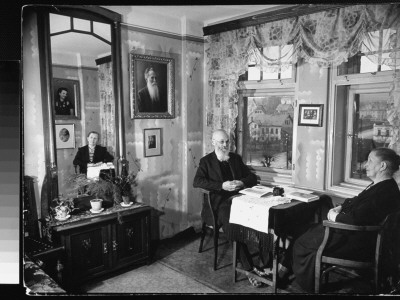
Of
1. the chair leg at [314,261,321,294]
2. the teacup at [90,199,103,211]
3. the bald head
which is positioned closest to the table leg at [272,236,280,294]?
the chair leg at [314,261,321,294]

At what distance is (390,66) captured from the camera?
1.84 m

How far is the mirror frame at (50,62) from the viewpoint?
1.88 meters

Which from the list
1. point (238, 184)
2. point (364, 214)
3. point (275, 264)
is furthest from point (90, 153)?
point (364, 214)

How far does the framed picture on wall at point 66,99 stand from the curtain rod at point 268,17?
0.99 m

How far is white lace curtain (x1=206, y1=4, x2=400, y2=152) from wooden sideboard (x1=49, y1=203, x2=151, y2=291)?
2.50 ft

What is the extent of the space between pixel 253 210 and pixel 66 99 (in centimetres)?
126

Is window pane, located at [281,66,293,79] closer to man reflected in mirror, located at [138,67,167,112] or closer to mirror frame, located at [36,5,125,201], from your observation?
man reflected in mirror, located at [138,67,167,112]

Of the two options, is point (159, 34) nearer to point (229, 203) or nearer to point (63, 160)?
point (63, 160)

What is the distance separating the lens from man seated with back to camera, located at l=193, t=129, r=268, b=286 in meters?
2.31

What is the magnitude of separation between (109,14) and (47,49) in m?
0.49

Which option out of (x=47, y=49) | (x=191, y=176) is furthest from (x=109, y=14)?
(x=191, y=176)

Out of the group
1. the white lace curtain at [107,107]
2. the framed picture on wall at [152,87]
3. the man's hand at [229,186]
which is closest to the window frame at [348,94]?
the man's hand at [229,186]

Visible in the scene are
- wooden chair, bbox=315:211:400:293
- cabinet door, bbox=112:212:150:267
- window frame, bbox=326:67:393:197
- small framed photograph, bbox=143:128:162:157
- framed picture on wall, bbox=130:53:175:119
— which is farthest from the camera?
small framed photograph, bbox=143:128:162:157

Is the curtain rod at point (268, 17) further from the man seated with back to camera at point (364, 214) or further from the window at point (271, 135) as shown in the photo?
the man seated with back to camera at point (364, 214)
